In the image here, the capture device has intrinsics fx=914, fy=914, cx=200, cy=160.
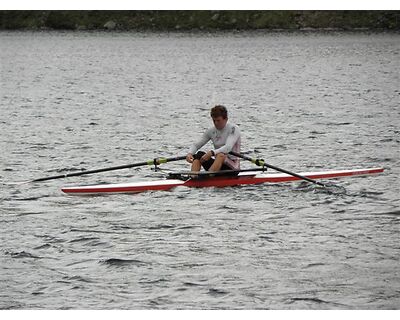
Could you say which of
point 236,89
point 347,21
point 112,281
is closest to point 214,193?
point 112,281

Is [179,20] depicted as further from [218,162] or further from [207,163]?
[218,162]

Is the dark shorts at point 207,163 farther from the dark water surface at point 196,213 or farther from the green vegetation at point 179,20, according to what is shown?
the green vegetation at point 179,20

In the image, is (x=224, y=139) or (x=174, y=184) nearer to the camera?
(x=224, y=139)

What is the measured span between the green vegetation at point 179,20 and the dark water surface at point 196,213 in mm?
22646

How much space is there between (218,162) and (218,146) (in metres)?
0.32

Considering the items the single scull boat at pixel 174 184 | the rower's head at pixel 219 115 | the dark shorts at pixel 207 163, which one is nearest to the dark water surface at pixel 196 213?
the single scull boat at pixel 174 184

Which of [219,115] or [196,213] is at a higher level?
[219,115]

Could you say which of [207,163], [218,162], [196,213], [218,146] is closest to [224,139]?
[218,146]

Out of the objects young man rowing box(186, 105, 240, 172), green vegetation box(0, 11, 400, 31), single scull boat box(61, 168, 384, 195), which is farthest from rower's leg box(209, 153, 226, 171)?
green vegetation box(0, 11, 400, 31)

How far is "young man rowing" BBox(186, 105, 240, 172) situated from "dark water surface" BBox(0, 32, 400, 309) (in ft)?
2.14

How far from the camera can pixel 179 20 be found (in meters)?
87.6

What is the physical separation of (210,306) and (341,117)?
24081 mm

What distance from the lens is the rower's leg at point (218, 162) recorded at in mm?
18219

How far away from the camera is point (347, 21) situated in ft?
215
